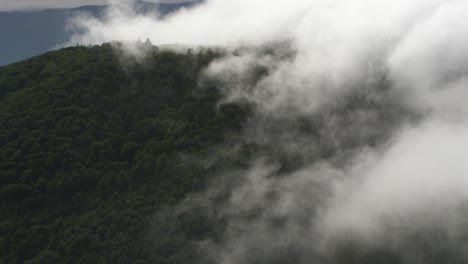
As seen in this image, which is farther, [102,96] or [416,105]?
[416,105]

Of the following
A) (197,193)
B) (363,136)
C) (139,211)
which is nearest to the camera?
(139,211)

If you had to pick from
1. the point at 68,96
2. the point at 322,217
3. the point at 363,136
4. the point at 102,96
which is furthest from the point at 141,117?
the point at 363,136

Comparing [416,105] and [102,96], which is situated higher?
[416,105]

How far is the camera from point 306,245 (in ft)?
370

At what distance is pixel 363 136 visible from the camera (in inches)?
6127

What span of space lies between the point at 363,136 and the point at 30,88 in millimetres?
110543

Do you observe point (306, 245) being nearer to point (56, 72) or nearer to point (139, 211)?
point (139, 211)

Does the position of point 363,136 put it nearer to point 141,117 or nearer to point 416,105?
point 416,105

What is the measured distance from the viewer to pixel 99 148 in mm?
120500

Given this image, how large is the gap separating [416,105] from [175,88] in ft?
312

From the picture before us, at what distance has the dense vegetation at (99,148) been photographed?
95375 mm

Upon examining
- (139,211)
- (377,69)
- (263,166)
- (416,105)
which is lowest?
(139,211)

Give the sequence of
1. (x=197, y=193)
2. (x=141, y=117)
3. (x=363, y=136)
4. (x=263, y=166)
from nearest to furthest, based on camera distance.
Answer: (x=197, y=193) → (x=263, y=166) → (x=141, y=117) → (x=363, y=136)

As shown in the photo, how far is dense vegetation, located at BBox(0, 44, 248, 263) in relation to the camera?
95375mm
